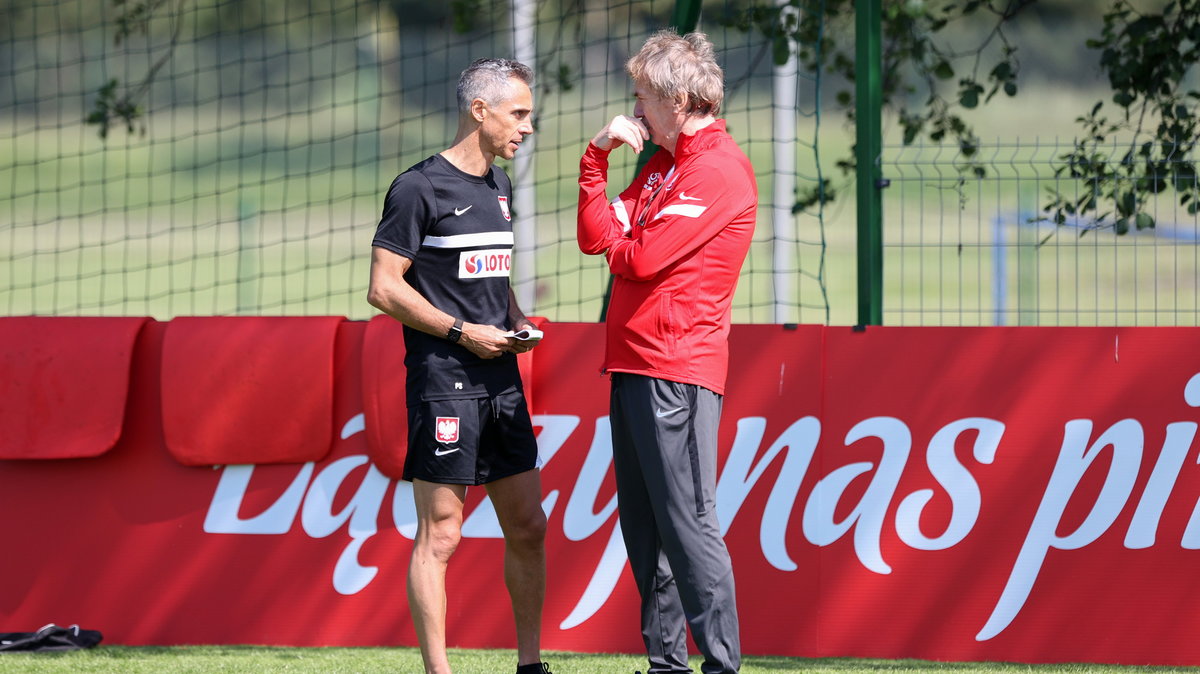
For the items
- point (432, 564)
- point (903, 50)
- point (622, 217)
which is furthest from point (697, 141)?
point (903, 50)

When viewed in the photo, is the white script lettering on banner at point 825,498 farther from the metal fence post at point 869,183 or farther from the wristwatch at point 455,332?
the wristwatch at point 455,332

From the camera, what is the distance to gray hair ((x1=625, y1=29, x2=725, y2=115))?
324 centimetres

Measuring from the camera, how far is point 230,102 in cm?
3562

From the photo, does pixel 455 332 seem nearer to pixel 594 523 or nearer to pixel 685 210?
pixel 685 210

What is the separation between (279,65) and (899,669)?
30.9m

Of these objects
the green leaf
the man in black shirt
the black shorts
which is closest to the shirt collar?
the man in black shirt

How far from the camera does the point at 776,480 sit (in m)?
4.34

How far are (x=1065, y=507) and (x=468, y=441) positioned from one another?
79.5 inches

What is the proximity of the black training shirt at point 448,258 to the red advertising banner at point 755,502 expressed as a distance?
36.2 inches

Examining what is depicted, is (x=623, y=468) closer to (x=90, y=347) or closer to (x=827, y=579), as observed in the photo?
(x=827, y=579)

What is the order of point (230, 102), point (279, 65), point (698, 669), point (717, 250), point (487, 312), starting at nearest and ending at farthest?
point (717, 250) → point (487, 312) → point (698, 669) → point (279, 65) → point (230, 102)

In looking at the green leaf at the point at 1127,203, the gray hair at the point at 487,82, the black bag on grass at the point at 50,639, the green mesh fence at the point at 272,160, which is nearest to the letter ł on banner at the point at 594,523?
the gray hair at the point at 487,82

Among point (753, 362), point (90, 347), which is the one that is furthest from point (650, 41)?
point (90, 347)

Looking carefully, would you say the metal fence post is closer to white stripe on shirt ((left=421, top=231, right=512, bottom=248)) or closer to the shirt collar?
the shirt collar
